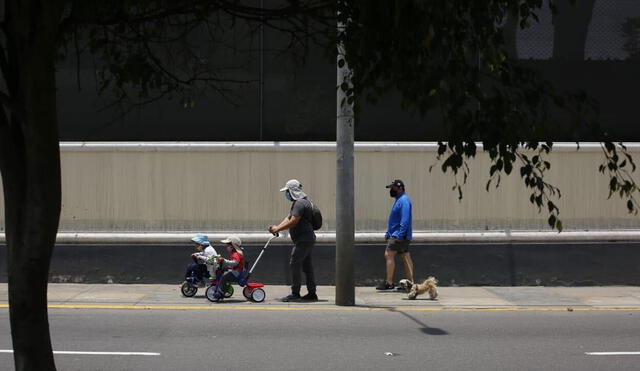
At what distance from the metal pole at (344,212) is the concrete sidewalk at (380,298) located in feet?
1.04

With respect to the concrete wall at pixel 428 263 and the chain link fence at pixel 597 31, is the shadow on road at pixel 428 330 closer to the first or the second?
the concrete wall at pixel 428 263

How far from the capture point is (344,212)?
40.9 ft

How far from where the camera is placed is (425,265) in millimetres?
14570

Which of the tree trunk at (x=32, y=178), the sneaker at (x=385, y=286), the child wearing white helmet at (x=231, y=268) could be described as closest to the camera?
the tree trunk at (x=32, y=178)

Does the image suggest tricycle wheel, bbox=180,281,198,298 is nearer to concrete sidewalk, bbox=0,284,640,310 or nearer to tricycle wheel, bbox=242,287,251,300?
concrete sidewalk, bbox=0,284,640,310

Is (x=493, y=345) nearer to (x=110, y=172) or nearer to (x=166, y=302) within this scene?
(x=166, y=302)

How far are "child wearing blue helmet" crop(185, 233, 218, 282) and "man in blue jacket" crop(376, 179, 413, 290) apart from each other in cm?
263

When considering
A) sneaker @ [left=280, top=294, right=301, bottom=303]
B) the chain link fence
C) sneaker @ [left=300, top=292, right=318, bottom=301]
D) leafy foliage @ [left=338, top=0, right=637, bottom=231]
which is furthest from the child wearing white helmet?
leafy foliage @ [left=338, top=0, right=637, bottom=231]

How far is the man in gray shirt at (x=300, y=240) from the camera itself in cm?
1300

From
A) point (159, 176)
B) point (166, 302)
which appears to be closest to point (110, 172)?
point (159, 176)

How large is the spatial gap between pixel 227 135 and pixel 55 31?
10.3 meters

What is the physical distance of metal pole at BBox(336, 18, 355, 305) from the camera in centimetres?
1230

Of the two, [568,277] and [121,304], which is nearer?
[121,304]

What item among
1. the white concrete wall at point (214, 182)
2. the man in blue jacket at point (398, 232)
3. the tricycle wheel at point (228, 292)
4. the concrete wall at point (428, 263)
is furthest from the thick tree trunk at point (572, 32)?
the tricycle wheel at point (228, 292)
